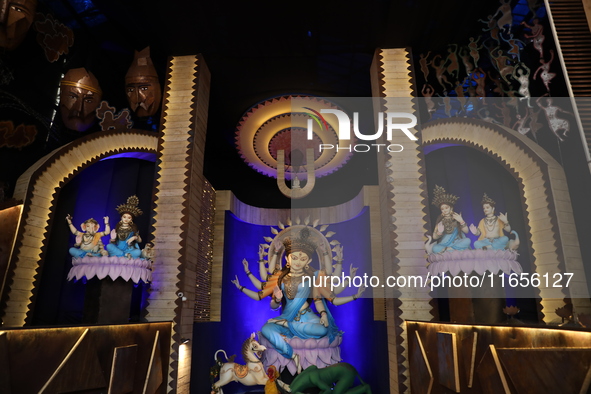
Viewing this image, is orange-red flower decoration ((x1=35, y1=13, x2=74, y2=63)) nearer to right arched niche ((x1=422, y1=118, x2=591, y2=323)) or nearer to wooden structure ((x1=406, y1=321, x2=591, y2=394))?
right arched niche ((x1=422, y1=118, x2=591, y2=323))

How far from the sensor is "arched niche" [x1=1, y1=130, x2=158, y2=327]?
4.68 meters

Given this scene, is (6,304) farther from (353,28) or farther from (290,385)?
(353,28)

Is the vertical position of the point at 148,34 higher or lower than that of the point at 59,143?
higher

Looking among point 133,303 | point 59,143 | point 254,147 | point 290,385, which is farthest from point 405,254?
point 59,143

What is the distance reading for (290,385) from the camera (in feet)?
20.5

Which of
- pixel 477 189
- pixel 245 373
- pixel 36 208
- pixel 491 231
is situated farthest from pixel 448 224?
pixel 36 208

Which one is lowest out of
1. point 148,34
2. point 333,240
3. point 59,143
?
point 333,240

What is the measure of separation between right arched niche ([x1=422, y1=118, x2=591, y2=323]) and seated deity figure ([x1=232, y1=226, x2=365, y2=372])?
108 inches

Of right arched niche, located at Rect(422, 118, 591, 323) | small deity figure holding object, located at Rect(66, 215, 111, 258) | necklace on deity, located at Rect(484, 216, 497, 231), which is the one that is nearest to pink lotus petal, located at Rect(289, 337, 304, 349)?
right arched niche, located at Rect(422, 118, 591, 323)

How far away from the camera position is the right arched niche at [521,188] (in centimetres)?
470

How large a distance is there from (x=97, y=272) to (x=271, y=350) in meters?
3.49

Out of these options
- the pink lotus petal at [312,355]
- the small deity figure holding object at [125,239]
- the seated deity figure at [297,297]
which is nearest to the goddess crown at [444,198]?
the seated deity figure at [297,297]

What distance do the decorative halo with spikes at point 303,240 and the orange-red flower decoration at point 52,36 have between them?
4978 millimetres

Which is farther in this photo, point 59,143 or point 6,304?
point 59,143
